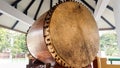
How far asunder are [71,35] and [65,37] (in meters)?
0.05

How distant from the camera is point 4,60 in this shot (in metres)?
6.96

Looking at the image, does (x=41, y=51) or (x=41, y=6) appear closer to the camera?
(x=41, y=51)

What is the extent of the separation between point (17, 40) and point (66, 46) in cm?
821

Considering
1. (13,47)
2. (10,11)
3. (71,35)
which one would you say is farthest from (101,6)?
(13,47)

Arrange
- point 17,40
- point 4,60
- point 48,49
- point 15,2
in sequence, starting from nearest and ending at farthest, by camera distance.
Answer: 1. point 48,49
2. point 15,2
3. point 4,60
4. point 17,40

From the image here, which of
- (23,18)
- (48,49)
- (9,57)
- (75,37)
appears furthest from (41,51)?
(9,57)

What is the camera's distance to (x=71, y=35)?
1.01 m

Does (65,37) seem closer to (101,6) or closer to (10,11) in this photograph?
(101,6)

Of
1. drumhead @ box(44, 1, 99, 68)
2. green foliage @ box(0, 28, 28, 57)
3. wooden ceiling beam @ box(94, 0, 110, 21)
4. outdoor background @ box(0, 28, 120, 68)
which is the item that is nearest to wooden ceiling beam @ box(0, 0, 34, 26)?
wooden ceiling beam @ box(94, 0, 110, 21)

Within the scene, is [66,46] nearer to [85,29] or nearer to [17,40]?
[85,29]

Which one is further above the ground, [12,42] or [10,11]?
[10,11]

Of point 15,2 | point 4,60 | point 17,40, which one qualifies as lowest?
point 4,60

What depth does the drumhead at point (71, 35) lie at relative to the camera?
920mm

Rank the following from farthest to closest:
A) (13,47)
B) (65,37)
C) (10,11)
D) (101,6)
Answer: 1. (13,47)
2. (10,11)
3. (101,6)
4. (65,37)
